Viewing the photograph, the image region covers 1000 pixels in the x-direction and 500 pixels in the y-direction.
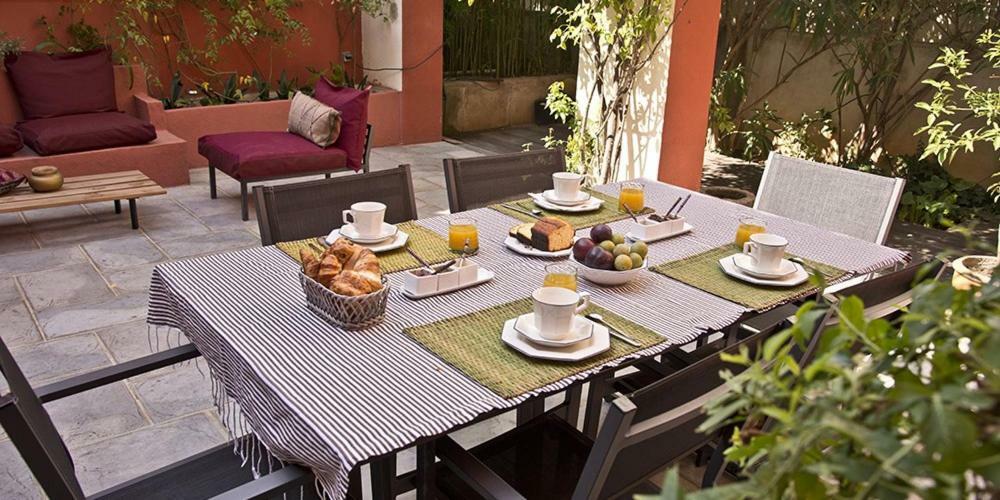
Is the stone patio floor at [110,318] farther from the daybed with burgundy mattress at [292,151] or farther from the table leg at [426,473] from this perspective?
the table leg at [426,473]

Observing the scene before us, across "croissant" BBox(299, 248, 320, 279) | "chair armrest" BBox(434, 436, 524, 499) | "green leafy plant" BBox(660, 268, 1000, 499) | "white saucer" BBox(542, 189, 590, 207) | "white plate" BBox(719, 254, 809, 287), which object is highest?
"green leafy plant" BBox(660, 268, 1000, 499)

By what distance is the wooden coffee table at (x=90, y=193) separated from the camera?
13.3 ft

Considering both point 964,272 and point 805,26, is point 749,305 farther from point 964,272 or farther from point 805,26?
point 805,26

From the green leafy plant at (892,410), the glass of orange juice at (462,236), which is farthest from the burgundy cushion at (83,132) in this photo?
the green leafy plant at (892,410)

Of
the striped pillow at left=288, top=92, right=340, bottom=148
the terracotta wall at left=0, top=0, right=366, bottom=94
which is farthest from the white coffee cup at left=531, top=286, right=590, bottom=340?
the terracotta wall at left=0, top=0, right=366, bottom=94

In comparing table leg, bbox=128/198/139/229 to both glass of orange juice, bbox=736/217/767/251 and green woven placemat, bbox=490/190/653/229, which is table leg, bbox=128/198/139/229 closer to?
green woven placemat, bbox=490/190/653/229

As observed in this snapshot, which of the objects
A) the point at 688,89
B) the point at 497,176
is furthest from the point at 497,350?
the point at 688,89

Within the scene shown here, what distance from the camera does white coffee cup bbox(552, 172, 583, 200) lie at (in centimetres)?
254

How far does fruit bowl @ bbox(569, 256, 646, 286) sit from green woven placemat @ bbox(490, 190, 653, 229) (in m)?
0.44

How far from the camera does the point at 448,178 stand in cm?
269

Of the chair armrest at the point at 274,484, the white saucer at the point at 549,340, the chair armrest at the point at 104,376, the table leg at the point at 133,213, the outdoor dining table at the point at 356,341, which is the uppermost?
the white saucer at the point at 549,340

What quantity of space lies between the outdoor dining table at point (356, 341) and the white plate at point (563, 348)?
1.4 inches

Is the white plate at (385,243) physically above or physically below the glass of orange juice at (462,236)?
below

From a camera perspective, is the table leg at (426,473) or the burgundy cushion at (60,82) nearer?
the table leg at (426,473)
